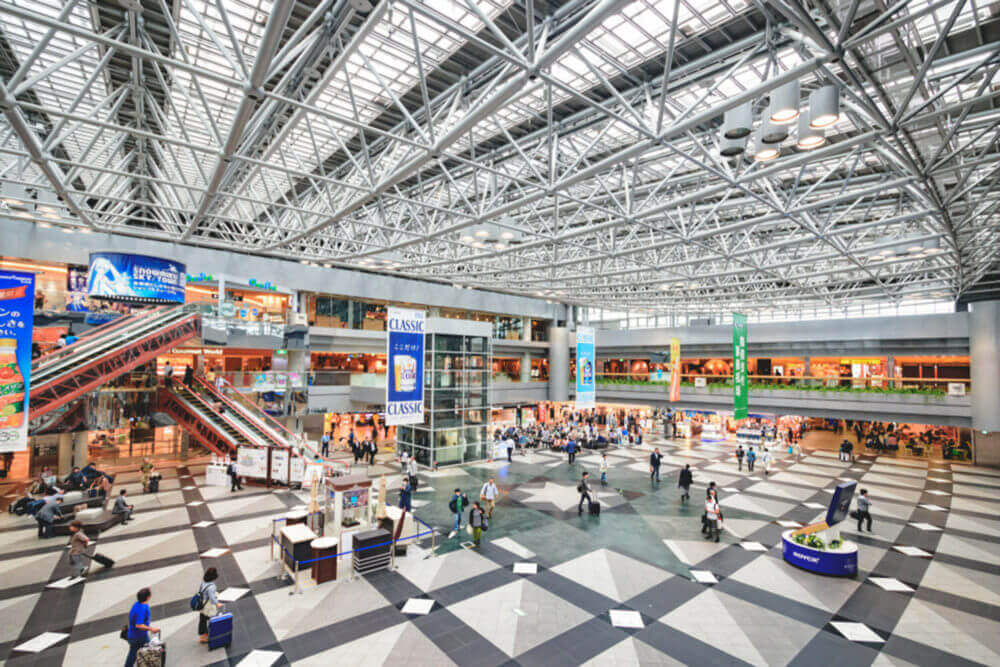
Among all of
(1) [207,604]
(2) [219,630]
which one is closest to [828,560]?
(2) [219,630]

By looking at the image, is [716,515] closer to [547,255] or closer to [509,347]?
[547,255]

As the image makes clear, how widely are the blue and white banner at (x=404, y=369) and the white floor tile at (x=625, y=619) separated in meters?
7.82

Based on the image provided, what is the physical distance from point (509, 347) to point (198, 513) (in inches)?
1280

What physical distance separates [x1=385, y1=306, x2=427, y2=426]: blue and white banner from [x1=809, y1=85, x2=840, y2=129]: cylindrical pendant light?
10917 mm

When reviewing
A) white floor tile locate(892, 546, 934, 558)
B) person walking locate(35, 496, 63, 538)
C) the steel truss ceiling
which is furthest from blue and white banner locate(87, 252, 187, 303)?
white floor tile locate(892, 546, 934, 558)

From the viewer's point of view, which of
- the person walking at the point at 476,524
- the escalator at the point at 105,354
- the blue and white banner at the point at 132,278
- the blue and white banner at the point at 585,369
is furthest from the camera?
the blue and white banner at the point at 585,369

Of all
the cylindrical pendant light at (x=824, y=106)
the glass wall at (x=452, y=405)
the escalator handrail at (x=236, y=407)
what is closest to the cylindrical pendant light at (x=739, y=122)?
the cylindrical pendant light at (x=824, y=106)

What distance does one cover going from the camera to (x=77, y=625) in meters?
8.46

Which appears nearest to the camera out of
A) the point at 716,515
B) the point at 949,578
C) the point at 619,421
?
the point at 949,578

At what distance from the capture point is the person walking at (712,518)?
43.1 ft

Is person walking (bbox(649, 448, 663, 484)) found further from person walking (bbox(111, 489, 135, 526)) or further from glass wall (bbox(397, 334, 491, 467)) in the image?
person walking (bbox(111, 489, 135, 526))

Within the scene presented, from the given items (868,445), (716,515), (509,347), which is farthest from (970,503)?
(509,347)

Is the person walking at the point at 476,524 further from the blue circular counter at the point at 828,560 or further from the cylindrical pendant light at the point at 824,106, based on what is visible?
the cylindrical pendant light at the point at 824,106

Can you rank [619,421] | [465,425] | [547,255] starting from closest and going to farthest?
[465,425] → [547,255] → [619,421]
